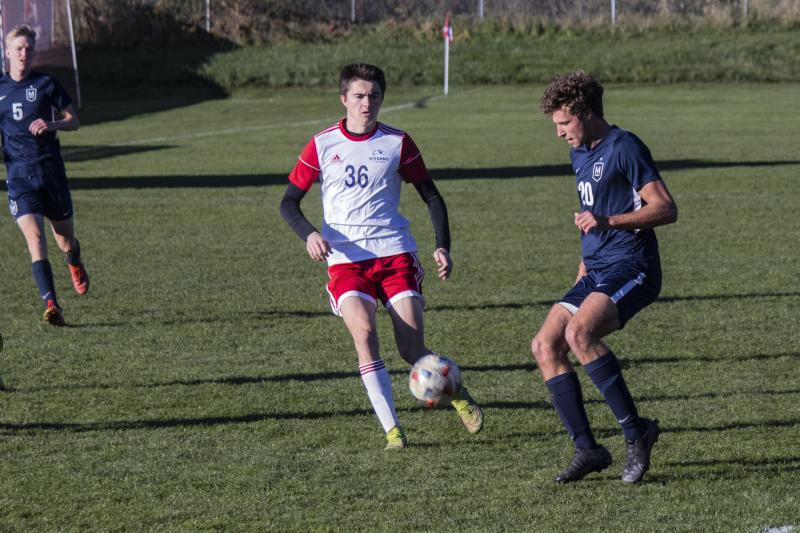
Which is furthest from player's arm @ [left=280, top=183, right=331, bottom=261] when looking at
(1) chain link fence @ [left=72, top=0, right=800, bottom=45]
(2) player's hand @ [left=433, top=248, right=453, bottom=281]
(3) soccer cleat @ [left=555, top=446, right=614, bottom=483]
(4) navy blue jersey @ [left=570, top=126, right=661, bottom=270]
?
(1) chain link fence @ [left=72, top=0, right=800, bottom=45]

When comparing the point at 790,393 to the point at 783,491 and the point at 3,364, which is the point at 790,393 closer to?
the point at 783,491

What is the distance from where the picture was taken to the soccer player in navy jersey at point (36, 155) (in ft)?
34.8

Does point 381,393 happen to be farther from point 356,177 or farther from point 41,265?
point 41,265

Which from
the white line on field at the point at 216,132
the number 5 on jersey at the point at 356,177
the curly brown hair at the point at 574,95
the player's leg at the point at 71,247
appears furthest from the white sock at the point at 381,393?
the white line on field at the point at 216,132

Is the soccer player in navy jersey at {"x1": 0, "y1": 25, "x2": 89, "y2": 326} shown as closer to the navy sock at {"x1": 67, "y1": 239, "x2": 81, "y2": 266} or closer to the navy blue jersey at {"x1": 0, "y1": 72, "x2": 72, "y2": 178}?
the navy blue jersey at {"x1": 0, "y1": 72, "x2": 72, "y2": 178}

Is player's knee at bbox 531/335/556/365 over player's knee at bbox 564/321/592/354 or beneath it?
beneath

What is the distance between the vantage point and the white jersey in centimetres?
708

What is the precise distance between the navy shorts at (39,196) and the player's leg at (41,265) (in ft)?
0.23

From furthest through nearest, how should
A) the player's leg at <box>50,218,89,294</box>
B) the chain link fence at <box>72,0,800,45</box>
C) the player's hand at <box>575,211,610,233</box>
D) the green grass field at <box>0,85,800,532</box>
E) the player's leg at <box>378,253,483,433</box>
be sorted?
the chain link fence at <box>72,0,800,45</box> → the player's leg at <box>50,218,89,294</box> → the player's leg at <box>378,253,483,433</box> → the green grass field at <box>0,85,800,532</box> → the player's hand at <box>575,211,610,233</box>

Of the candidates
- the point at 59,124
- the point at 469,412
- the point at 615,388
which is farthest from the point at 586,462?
the point at 59,124

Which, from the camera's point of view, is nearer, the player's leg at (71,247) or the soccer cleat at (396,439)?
the soccer cleat at (396,439)

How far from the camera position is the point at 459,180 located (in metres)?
21.9

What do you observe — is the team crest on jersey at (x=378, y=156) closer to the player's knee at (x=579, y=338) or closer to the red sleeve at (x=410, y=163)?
the red sleeve at (x=410, y=163)

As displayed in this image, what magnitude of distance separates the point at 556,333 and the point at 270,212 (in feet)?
40.6
